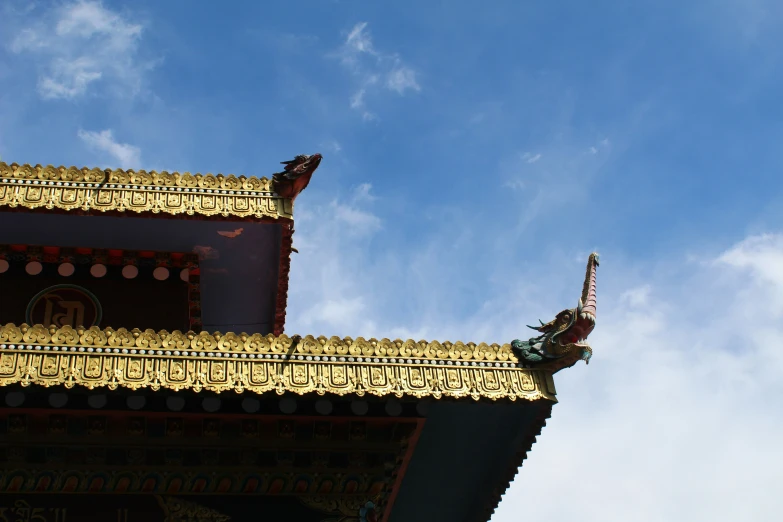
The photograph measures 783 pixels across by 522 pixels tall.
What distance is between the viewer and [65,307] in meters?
9.70

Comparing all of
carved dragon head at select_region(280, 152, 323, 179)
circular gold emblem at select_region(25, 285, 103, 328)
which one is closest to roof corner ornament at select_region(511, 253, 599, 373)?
carved dragon head at select_region(280, 152, 323, 179)

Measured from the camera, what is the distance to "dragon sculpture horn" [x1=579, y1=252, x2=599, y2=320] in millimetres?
7664

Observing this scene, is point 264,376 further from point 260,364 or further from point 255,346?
point 255,346

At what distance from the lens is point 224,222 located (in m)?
9.71

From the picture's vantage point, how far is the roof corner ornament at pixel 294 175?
30.8 feet

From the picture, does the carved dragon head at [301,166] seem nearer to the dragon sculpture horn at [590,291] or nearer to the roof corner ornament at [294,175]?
the roof corner ornament at [294,175]

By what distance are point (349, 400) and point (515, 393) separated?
1.49 meters

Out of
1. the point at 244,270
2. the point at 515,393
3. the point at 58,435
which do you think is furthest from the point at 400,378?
the point at 244,270

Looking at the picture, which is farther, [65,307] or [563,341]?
[65,307]

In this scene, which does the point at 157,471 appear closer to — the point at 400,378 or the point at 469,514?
the point at 400,378

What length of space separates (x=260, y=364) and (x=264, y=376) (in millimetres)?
121

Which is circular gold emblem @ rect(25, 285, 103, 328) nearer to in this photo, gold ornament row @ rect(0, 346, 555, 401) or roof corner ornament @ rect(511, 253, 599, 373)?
gold ornament row @ rect(0, 346, 555, 401)

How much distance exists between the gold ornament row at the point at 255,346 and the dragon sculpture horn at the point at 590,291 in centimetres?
78

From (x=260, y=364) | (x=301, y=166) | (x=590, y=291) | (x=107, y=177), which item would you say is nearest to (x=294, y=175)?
(x=301, y=166)
